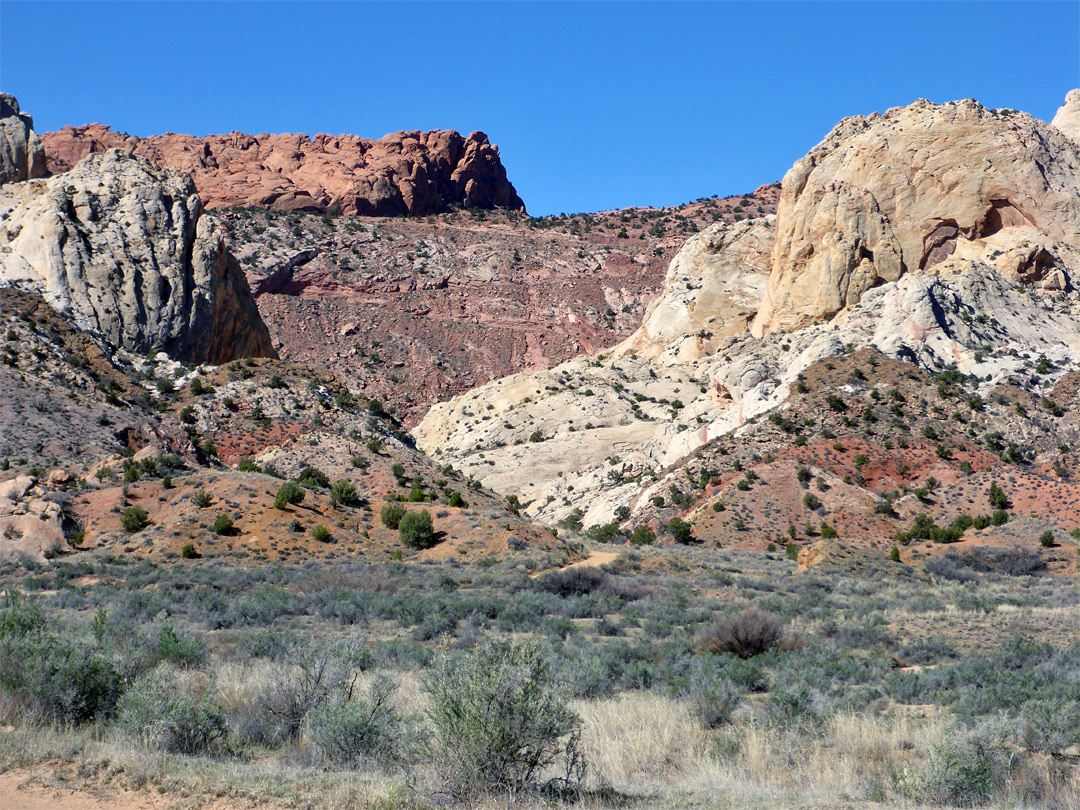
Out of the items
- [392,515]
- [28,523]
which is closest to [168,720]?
[28,523]

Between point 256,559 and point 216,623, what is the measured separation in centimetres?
1053

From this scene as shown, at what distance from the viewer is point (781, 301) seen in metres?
61.4

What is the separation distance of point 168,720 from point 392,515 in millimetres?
23868

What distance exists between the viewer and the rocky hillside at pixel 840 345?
45156 mm

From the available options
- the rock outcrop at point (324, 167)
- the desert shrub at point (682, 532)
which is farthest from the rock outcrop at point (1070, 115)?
the rock outcrop at point (324, 167)

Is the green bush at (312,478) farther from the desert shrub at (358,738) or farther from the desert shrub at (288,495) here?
the desert shrub at (358,738)

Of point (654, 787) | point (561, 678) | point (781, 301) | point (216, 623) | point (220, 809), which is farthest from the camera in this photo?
point (781, 301)

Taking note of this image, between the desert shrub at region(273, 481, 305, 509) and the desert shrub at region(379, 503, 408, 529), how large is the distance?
2.96 m

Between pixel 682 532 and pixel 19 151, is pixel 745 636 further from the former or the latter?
pixel 19 151

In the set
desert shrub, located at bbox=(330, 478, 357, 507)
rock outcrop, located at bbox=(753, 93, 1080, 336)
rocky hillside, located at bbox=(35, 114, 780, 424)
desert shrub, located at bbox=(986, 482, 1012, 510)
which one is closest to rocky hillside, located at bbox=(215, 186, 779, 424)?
rocky hillside, located at bbox=(35, 114, 780, 424)

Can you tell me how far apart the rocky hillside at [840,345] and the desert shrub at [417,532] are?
45.5ft

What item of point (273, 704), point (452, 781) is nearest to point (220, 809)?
point (452, 781)

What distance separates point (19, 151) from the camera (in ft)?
177

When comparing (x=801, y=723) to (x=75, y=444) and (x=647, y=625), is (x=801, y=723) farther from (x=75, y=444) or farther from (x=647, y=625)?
(x=75, y=444)
